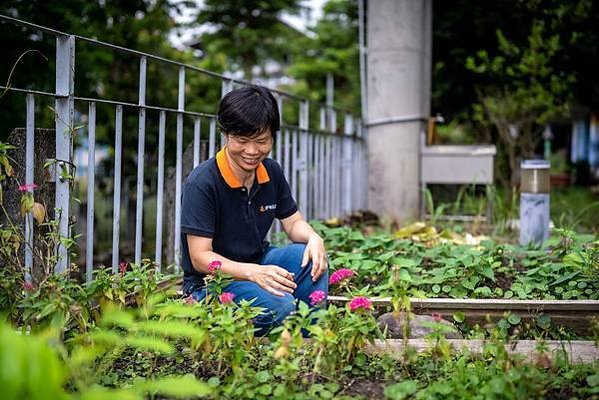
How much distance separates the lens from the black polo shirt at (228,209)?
2.85 meters

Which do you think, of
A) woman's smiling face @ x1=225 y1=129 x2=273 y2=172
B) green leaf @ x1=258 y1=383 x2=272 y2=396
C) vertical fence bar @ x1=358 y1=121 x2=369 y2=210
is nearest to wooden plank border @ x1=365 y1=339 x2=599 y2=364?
green leaf @ x1=258 y1=383 x2=272 y2=396

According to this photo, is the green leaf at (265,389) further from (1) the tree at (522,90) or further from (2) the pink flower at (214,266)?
(1) the tree at (522,90)

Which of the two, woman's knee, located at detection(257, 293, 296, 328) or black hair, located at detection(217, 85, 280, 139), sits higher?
black hair, located at detection(217, 85, 280, 139)

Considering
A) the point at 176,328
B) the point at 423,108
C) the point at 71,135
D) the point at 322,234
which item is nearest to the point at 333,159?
the point at 423,108

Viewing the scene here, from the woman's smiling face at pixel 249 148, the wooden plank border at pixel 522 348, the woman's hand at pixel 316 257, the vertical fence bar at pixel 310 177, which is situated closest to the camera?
the wooden plank border at pixel 522 348

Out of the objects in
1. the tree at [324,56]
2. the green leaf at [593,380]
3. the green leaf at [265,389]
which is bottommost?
the green leaf at [265,389]

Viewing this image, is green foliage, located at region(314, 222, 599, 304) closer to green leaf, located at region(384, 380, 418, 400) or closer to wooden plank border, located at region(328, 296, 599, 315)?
wooden plank border, located at region(328, 296, 599, 315)

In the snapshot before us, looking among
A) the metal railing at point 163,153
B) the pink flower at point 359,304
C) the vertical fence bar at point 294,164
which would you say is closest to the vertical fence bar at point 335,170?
the metal railing at point 163,153

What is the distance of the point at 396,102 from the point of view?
6375 mm

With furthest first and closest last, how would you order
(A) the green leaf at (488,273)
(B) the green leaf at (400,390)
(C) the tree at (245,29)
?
1. (C) the tree at (245,29)
2. (A) the green leaf at (488,273)
3. (B) the green leaf at (400,390)

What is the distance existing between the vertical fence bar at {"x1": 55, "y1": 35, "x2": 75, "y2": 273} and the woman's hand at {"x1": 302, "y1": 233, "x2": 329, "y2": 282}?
1.01 m

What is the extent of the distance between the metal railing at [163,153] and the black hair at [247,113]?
0.62 m

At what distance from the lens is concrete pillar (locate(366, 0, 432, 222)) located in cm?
632

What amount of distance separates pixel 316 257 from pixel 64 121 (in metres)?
1.20
